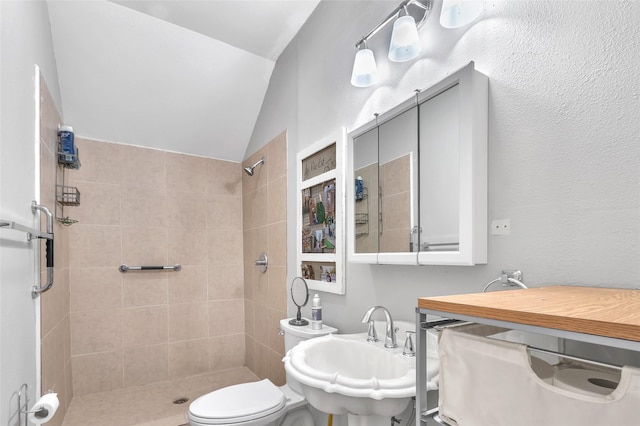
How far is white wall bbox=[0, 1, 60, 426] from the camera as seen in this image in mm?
1020

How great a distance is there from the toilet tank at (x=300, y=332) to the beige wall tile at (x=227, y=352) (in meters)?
1.36

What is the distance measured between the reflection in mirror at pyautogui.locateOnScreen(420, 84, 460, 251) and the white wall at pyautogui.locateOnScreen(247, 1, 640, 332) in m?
0.10

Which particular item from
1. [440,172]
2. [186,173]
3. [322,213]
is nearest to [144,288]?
[186,173]

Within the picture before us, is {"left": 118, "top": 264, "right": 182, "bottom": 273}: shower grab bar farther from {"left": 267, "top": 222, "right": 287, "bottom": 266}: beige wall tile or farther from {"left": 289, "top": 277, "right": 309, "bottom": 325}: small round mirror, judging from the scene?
{"left": 289, "top": 277, "right": 309, "bottom": 325}: small round mirror

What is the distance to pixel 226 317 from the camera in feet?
9.91

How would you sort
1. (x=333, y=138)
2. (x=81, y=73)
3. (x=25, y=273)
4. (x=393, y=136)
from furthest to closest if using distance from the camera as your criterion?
(x=81, y=73) < (x=333, y=138) < (x=393, y=136) < (x=25, y=273)

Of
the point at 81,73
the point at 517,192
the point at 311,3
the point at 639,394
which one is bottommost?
the point at 639,394

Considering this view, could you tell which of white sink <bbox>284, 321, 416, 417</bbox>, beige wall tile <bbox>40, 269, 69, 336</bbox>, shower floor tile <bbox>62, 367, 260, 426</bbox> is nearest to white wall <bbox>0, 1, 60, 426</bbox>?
beige wall tile <bbox>40, 269, 69, 336</bbox>

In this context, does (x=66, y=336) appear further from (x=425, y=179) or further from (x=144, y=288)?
(x=425, y=179)

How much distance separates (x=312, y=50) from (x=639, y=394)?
211 centimetres

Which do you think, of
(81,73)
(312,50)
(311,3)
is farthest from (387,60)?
(81,73)

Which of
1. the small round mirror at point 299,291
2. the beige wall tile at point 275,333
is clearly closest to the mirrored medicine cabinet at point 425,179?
the small round mirror at point 299,291

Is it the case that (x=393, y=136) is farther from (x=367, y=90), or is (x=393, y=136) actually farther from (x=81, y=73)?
(x=81, y=73)

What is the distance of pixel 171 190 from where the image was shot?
2867 millimetres
